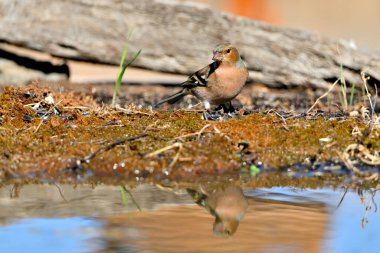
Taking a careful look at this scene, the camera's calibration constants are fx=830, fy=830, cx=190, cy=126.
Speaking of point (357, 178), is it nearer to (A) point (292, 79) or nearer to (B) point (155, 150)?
(B) point (155, 150)

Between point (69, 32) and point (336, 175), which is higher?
point (69, 32)

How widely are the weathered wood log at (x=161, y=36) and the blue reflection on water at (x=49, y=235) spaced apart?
23.0 feet

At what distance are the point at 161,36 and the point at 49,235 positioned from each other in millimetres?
7398

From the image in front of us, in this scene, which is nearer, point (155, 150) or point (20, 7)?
point (155, 150)

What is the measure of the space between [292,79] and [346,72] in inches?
32.3

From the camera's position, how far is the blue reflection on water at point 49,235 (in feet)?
11.6

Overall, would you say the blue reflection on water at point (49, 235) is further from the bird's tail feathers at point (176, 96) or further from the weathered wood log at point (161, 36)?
the weathered wood log at point (161, 36)

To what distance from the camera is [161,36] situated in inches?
432

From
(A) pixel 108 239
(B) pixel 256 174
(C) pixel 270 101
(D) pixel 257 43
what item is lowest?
(A) pixel 108 239

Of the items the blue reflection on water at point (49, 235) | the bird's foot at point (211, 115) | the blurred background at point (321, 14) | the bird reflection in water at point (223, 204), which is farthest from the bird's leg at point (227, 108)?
the blurred background at point (321, 14)

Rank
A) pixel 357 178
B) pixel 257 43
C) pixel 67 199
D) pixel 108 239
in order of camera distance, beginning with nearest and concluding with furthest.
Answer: pixel 108 239 < pixel 67 199 < pixel 357 178 < pixel 257 43

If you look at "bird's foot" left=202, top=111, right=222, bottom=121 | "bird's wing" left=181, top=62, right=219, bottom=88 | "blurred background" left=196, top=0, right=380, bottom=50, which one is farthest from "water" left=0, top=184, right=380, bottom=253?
"blurred background" left=196, top=0, right=380, bottom=50

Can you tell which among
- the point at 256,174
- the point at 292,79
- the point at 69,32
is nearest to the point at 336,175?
the point at 256,174

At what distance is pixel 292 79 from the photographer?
10.9 m
